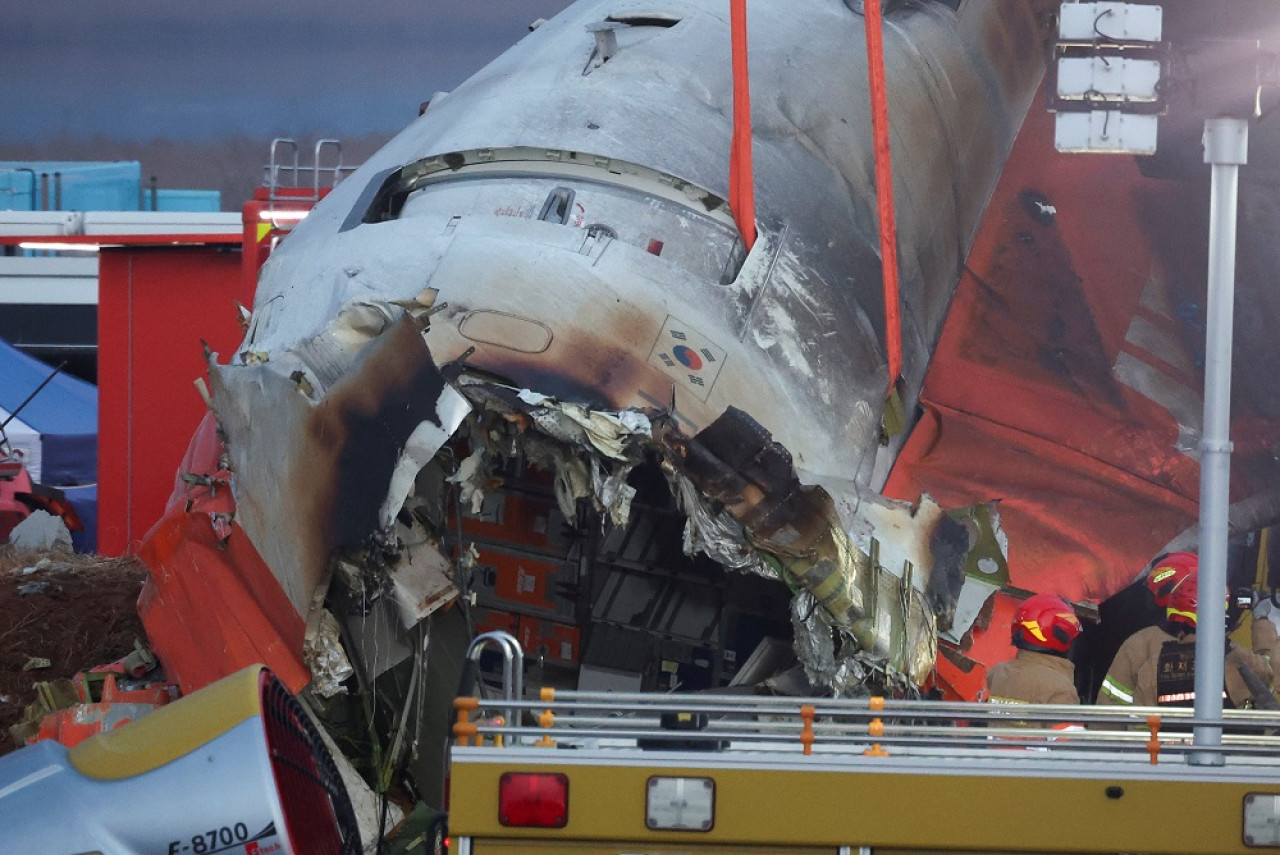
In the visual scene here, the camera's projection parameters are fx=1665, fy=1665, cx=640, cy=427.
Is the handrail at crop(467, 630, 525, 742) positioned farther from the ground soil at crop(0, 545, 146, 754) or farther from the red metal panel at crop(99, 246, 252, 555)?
the red metal panel at crop(99, 246, 252, 555)

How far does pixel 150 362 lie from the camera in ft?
56.2

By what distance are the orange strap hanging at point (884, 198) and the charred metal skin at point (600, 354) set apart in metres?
0.18

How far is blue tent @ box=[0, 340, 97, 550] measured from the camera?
21783mm

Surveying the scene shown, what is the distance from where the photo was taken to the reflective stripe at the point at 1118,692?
321 inches

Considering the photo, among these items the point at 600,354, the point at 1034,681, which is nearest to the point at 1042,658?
the point at 1034,681

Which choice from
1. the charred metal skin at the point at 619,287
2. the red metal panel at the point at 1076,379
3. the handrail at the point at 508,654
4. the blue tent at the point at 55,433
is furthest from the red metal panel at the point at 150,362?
the handrail at the point at 508,654

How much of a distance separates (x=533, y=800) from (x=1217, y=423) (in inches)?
119

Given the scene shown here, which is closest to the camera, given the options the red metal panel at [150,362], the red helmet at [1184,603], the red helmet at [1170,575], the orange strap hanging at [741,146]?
the red helmet at [1184,603]

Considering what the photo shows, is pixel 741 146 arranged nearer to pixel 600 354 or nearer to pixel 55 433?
pixel 600 354

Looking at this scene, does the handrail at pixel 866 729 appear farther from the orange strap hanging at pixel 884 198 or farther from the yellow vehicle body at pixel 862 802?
the orange strap hanging at pixel 884 198

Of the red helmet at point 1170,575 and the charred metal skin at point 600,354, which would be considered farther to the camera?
the red helmet at point 1170,575

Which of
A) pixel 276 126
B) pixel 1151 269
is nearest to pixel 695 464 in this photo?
pixel 1151 269

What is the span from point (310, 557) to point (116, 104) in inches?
1484

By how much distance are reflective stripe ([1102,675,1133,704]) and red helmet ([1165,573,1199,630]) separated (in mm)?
456
